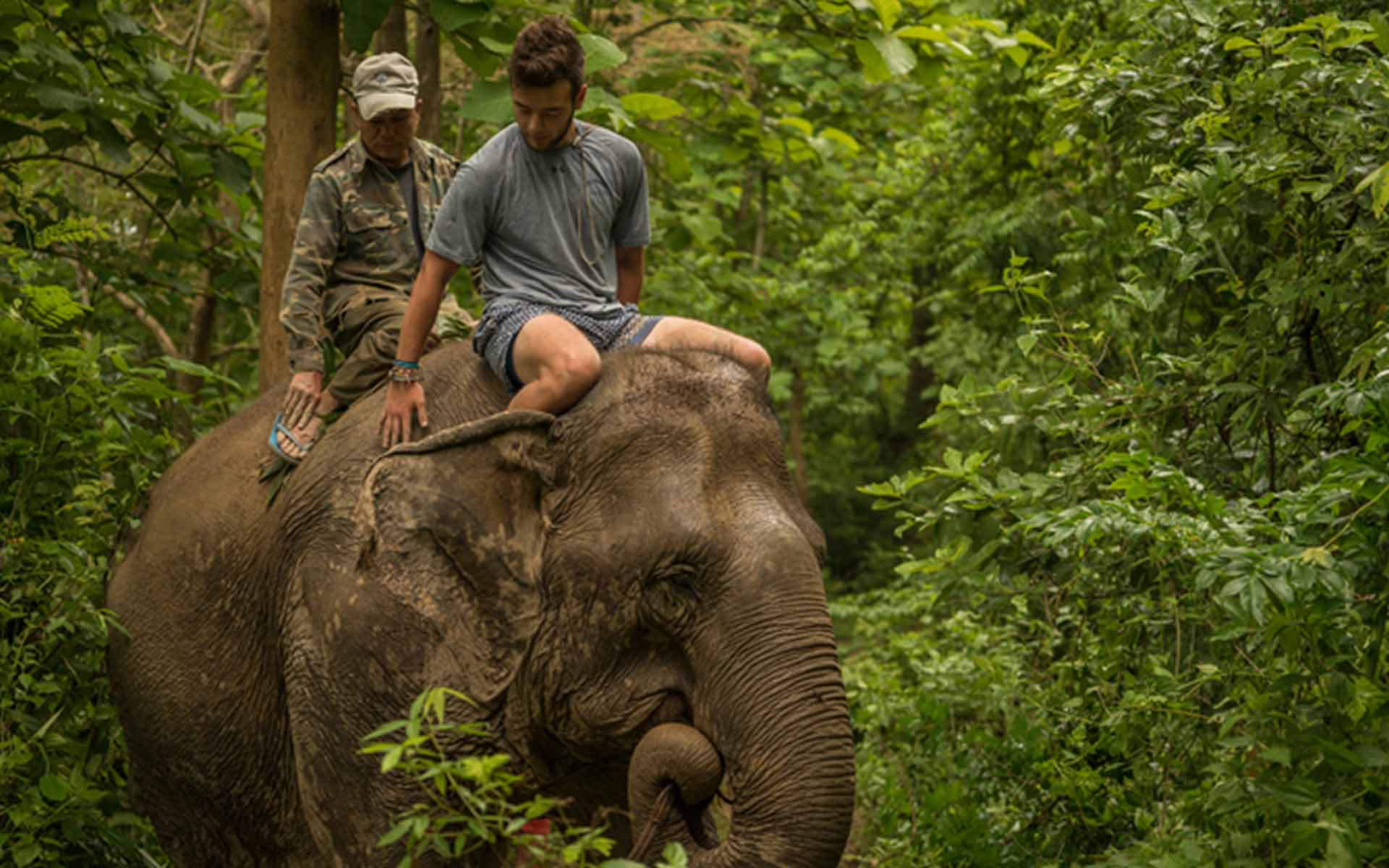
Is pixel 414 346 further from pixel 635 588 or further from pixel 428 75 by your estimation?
pixel 428 75

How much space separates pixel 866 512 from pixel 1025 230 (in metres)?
6.79

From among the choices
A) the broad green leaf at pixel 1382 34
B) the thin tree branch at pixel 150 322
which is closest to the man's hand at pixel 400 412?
the broad green leaf at pixel 1382 34

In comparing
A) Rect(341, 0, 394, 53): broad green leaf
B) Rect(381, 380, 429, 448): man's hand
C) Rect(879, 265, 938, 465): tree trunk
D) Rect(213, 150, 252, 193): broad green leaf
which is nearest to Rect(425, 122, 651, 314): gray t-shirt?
Rect(381, 380, 429, 448): man's hand

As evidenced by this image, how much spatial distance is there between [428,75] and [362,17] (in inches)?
75.2

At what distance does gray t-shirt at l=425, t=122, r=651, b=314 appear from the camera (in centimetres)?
477

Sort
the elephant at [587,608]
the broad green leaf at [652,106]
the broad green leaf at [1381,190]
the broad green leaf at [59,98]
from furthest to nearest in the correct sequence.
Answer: the broad green leaf at [652,106] < the broad green leaf at [59,98] < the elephant at [587,608] < the broad green leaf at [1381,190]

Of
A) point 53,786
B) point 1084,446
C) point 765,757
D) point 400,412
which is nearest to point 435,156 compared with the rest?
point 400,412

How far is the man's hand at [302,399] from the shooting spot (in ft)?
17.4

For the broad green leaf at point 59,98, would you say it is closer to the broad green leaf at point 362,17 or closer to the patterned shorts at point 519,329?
the broad green leaf at point 362,17

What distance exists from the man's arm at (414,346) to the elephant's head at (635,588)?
0.54 feet

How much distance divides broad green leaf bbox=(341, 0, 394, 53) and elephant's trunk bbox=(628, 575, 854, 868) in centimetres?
289

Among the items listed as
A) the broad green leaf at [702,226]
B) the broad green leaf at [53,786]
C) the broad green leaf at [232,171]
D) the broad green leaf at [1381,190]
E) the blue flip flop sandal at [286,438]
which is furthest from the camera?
the broad green leaf at [702,226]

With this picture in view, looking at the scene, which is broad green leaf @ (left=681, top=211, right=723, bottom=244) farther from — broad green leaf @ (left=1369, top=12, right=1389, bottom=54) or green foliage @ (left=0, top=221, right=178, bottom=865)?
broad green leaf @ (left=1369, top=12, right=1389, bottom=54)

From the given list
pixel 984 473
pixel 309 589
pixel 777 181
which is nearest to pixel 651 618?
pixel 309 589
